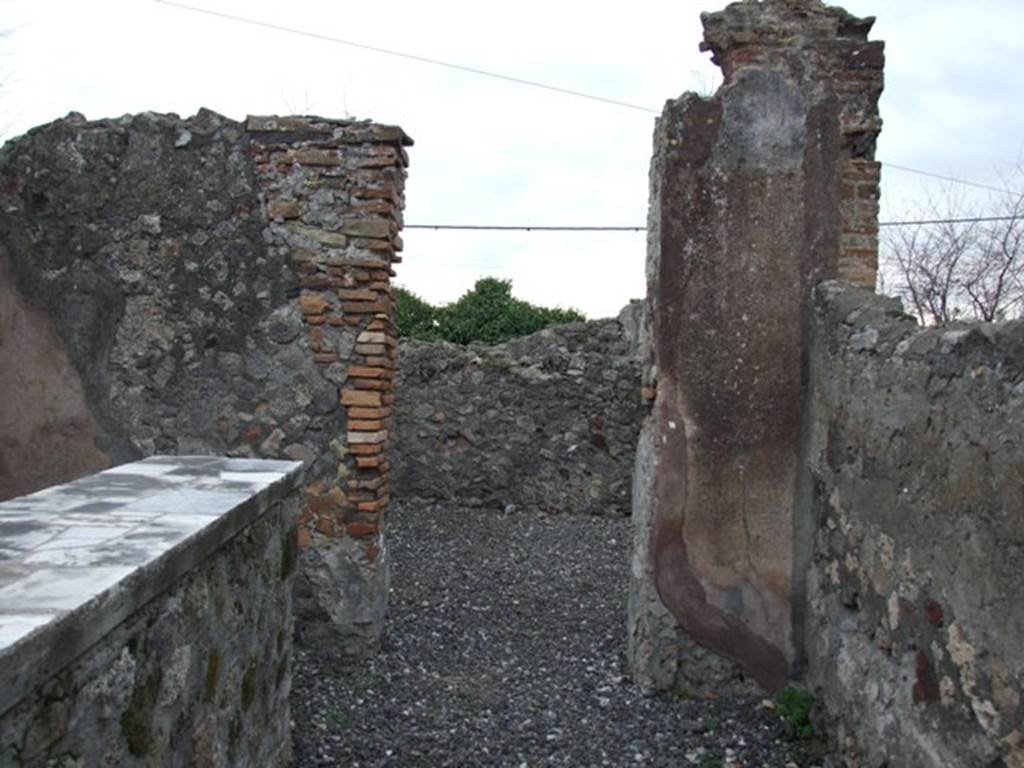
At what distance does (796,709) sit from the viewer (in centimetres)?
391

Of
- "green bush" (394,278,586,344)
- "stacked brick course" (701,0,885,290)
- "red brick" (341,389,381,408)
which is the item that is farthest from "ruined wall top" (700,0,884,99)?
"green bush" (394,278,586,344)

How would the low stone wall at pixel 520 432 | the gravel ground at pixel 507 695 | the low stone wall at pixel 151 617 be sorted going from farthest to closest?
the low stone wall at pixel 520 432 < the gravel ground at pixel 507 695 < the low stone wall at pixel 151 617

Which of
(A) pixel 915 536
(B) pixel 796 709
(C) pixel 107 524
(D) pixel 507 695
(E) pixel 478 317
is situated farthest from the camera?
(E) pixel 478 317

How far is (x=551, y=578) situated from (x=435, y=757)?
8.88 feet

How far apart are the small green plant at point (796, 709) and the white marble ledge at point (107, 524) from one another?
2.22 metres

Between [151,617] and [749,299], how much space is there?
9.41ft

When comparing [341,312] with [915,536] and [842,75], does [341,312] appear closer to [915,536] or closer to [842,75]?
[842,75]

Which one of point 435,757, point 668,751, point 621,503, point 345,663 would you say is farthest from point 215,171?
point 621,503

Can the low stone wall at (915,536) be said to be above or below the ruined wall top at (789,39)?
below

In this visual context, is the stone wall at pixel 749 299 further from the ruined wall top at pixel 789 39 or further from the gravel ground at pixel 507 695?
the gravel ground at pixel 507 695

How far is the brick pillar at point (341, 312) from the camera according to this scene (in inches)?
180

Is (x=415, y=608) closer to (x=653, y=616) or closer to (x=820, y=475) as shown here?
(x=653, y=616)

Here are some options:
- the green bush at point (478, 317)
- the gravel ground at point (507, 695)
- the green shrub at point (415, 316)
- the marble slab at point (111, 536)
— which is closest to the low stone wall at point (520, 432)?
the gravel ground at point (507, 695)

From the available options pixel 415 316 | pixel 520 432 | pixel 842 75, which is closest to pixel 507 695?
pixel 842 75
